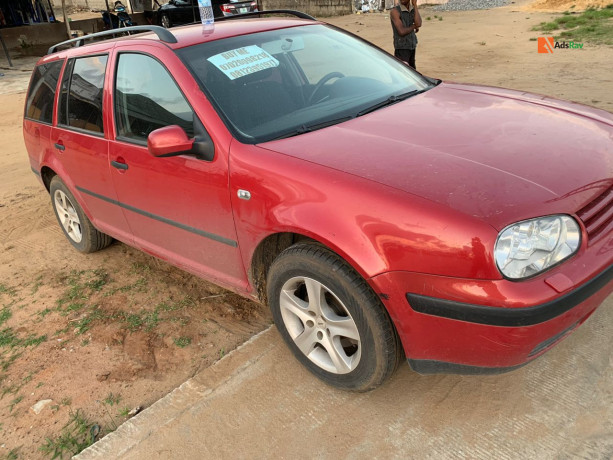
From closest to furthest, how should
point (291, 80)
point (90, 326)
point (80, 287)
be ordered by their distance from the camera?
point (291, 80)
point (90, 326)
point (80, 287)

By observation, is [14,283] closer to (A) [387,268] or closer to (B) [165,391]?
(B) [165,391]

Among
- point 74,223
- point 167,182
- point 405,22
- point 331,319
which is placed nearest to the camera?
point 331,319

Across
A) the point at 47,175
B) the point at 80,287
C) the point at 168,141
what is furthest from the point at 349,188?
the point at 47,175

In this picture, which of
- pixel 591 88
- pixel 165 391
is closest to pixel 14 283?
pixel 165 391

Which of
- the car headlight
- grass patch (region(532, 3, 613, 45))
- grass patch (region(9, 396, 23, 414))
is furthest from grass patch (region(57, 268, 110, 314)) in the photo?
grass patch (region(532, 3, 613, 45))

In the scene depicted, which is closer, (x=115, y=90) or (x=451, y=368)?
(x=451, y=368)

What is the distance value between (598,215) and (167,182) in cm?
212

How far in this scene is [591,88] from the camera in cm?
791

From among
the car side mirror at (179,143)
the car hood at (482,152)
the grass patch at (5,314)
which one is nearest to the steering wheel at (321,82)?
the car hood at (482,152)

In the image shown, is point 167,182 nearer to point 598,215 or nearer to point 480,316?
point 480,316

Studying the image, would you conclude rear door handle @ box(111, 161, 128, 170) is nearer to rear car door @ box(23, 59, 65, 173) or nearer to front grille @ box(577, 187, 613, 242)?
rear car door @ box(23, 59, 65, 173)

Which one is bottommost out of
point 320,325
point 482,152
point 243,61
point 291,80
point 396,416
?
point 396,416

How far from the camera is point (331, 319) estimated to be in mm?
2340

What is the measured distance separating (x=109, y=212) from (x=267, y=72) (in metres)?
1.55
